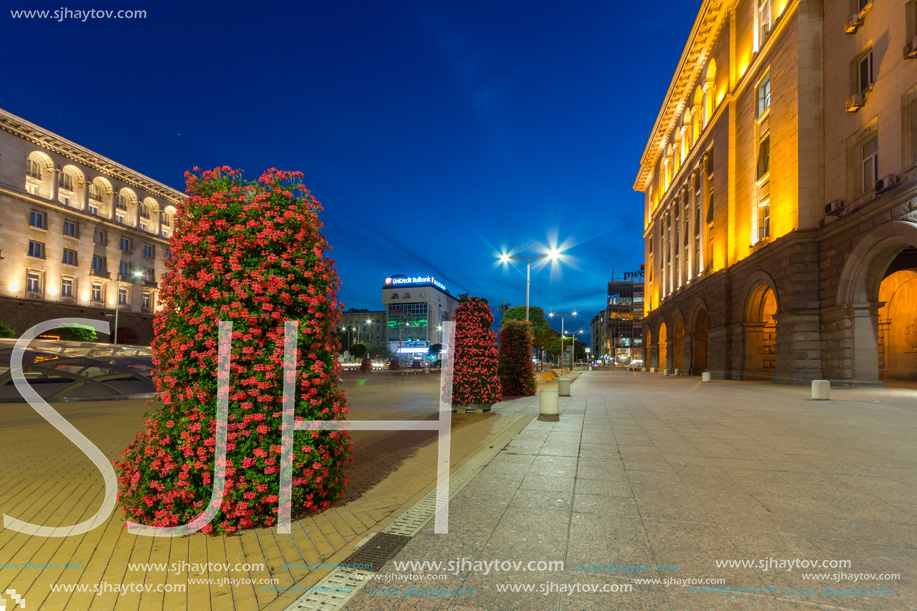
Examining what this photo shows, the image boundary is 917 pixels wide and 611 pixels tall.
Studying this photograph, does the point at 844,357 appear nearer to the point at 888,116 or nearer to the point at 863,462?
the point at 888,116

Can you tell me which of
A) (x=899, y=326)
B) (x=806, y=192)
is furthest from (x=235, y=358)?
(x=899, y=326)

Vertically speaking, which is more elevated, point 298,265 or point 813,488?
point 298,265

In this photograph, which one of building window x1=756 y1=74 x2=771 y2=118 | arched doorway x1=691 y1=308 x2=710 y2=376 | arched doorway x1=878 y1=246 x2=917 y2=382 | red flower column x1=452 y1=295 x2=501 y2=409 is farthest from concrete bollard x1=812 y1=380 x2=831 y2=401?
arched doorway x1=691 y1=308 x2=710 y2=376

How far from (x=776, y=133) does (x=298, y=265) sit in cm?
3373

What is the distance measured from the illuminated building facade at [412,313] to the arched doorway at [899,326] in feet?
421

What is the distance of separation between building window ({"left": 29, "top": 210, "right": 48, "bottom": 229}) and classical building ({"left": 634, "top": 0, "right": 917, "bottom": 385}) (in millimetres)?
A: 65505

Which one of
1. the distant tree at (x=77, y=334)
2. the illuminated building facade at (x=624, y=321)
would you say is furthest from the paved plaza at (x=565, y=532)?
the illuminated building facade at (x=624, y=321)

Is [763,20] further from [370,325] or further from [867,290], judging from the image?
[370,325]

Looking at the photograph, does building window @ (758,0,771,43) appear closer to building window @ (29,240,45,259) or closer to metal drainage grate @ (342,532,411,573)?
metal drainage grate @ (342,532,411,573)

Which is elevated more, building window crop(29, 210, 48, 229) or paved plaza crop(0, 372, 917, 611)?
building window crop(29, 210, 48, 229)

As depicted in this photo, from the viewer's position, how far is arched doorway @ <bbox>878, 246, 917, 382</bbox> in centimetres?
3078

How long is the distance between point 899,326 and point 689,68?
29.7 metres

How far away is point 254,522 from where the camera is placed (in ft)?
15.2

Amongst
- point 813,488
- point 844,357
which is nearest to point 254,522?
point 813,488
